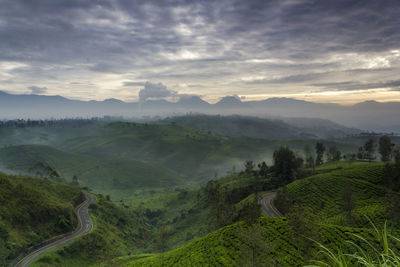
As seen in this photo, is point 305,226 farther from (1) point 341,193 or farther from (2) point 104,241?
(2) point 104,241

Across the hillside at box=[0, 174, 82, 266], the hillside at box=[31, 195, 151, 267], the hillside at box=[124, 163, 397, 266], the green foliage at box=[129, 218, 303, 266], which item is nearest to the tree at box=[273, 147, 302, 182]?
the hillside at box=[124, 163, 397, 266]

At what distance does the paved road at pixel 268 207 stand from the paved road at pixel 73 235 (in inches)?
3022

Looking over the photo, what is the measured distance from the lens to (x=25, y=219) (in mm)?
80250

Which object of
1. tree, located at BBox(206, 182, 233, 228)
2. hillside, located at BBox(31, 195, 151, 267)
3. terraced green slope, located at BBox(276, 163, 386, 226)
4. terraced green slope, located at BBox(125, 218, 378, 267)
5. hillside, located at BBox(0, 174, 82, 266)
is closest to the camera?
terraced green slope, located at BBox(125, 218, 378, 267)

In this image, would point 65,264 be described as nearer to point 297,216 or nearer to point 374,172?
point 297,216

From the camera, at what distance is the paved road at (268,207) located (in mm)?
78200

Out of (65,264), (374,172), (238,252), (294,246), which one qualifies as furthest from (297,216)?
(374,172)

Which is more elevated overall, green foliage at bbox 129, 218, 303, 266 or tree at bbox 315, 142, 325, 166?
tree at bbox 315, 142, 325, 166

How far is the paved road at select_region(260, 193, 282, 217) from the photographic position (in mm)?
78200

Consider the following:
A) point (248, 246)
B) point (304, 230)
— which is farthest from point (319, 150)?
point (248, 246)

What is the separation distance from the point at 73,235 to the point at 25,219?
18.3 meters

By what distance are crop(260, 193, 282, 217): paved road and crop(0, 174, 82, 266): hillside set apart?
8142 centimetres

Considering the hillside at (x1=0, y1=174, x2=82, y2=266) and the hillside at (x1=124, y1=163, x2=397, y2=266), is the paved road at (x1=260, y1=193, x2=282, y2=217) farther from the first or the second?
the hillside at (x1=0, y1=174, x2=82, y2=266)

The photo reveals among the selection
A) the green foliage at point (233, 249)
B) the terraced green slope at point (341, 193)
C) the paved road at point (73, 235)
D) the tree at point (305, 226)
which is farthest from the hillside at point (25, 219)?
the terraced green slope at point (341, 193)
